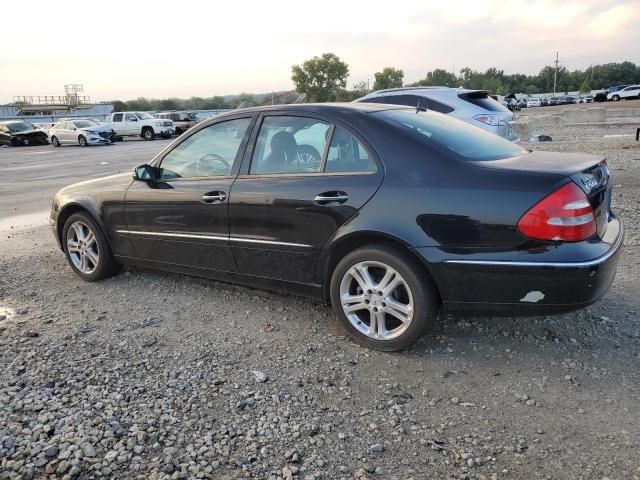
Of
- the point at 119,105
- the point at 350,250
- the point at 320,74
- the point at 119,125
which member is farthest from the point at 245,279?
the point at 320,74

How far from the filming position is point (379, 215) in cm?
337

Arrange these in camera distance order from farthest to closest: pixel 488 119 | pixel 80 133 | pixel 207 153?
pixel 80 133
pixel 488 119
pixel 207 153

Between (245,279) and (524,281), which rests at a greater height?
(524,281)

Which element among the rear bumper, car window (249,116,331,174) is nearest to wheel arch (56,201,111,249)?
car window (249,116,331,174)

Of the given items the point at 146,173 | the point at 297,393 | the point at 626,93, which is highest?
the point at 626,93

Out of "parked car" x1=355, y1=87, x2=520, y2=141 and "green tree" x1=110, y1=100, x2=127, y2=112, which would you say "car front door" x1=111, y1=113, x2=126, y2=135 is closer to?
"parked car" x1=355, y1=87, x2=520, y2=141

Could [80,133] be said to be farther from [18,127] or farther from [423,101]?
[423,101]

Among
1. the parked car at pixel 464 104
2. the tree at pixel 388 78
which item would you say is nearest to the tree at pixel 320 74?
the tree at pixel 388 78

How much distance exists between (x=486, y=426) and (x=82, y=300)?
3.57m

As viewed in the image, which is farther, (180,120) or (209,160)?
(180,120)

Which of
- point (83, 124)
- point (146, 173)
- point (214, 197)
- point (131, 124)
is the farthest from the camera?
point (131, 124)

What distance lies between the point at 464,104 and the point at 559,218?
19.4ft

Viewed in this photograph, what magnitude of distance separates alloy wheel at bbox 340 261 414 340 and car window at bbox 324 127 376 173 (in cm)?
64

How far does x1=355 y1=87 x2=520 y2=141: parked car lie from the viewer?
824cm
